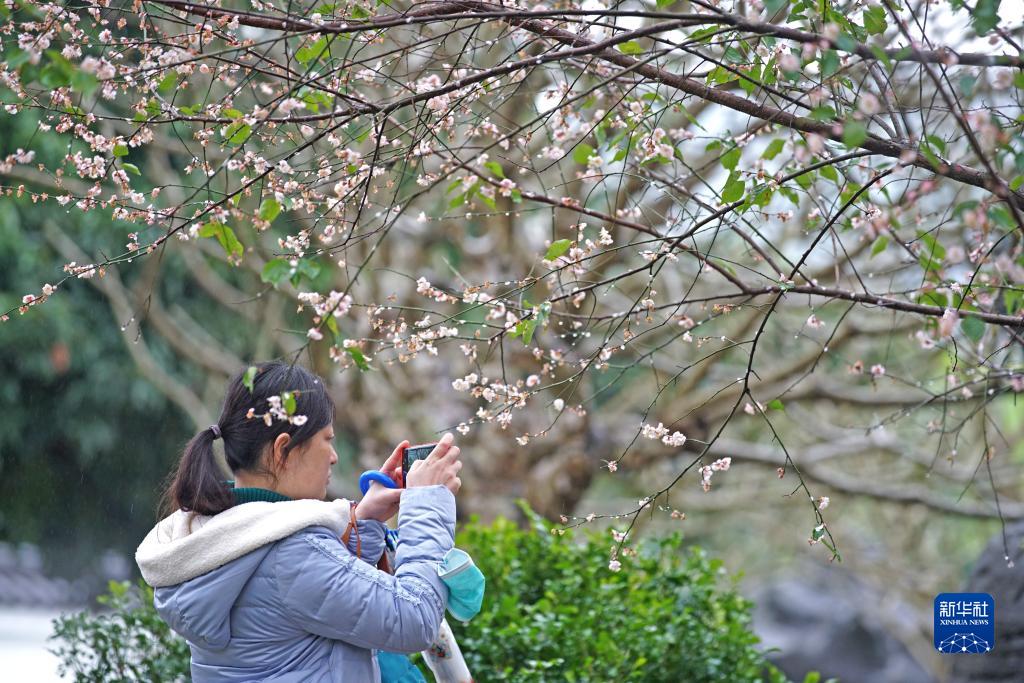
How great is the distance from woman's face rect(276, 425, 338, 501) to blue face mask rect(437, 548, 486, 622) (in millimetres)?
302

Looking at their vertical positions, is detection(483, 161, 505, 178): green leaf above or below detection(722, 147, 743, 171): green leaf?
above

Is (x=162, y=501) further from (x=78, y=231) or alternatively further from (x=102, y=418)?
(x=102, y=418)

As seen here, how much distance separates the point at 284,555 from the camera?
189 centimetres

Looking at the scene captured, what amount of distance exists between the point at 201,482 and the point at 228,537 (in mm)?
157

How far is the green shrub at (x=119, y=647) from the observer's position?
3.72 metres

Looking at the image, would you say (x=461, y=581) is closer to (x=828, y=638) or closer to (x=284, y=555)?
(x=284, y=555)

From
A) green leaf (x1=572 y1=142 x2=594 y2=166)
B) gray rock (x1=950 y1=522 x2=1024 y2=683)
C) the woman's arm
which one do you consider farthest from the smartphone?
gray rock (x1=950 y1=522 x2=1024 y2=683)

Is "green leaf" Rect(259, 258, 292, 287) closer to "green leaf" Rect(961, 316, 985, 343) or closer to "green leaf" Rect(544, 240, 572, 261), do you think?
"green leaf" Rect(544, 240, 572, 261)

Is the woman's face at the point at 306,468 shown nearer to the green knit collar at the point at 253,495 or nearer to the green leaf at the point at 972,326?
the green knit collar at the point at 253,495

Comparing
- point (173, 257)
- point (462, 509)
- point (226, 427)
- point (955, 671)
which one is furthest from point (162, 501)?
point (173, 257)

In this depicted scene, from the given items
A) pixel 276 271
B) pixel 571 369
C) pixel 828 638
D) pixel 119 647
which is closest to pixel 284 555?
pixel 276 271

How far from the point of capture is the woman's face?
6.74ft

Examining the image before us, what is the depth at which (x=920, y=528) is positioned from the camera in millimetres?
9953

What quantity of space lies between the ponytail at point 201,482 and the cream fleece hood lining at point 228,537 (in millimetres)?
33
